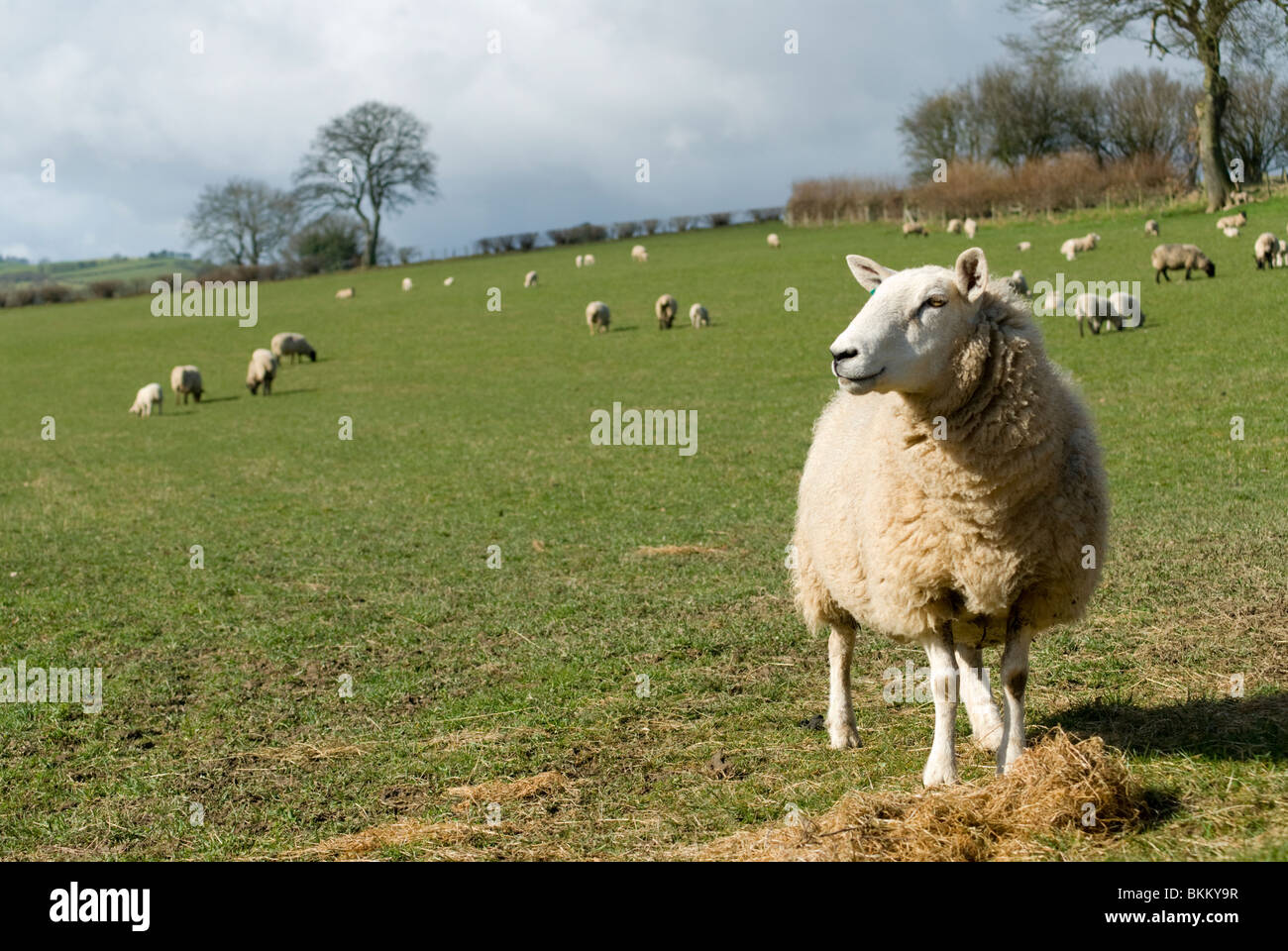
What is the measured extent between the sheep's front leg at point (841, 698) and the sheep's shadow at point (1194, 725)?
1.07 meters

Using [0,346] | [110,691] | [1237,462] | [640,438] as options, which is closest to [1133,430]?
[1237,462]

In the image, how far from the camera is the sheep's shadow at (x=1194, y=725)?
5.21 metres

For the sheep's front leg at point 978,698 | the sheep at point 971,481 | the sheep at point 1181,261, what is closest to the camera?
the sheep at point 971,481

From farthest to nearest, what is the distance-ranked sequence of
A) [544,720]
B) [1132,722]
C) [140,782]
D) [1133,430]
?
[1133,430]
[544,720]
[140,782]
[1132,722]

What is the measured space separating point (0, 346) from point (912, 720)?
172 feet

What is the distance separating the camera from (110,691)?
8.02 m

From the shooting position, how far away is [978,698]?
5.58 metres

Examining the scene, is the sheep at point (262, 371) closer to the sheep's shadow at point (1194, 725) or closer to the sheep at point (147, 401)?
the sheep at point (147, 401)

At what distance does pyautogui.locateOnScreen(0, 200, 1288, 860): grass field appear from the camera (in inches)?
219

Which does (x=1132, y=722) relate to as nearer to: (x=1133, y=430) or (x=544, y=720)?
(x=544, y=720)

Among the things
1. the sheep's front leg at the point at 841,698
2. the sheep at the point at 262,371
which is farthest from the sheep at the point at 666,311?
the sheep's front leg at the point at 841,698

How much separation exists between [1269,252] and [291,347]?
29606 mm
